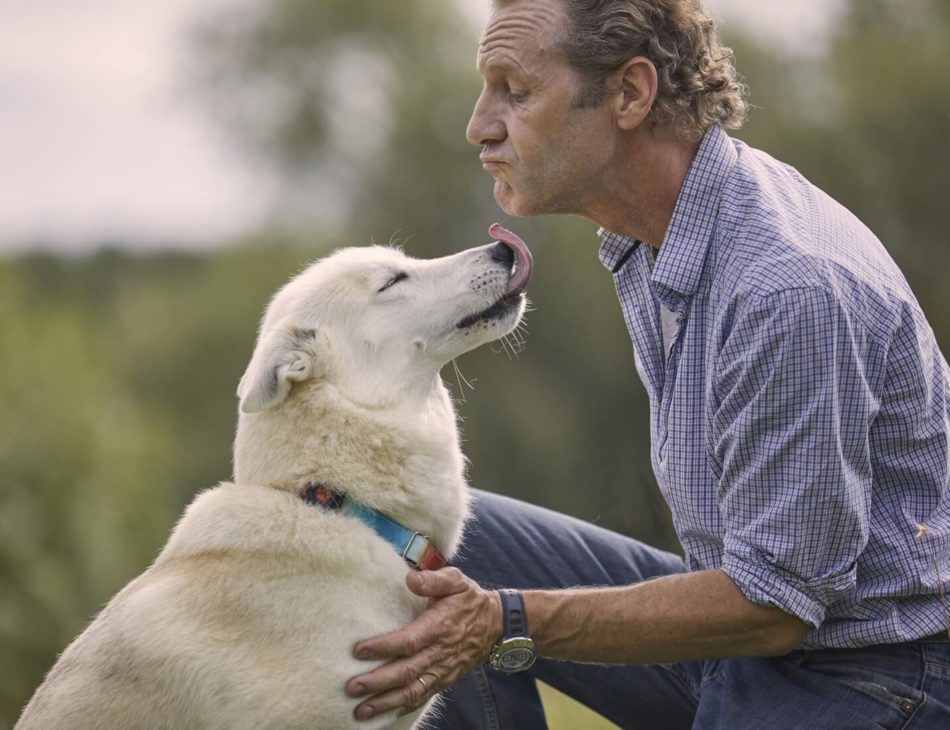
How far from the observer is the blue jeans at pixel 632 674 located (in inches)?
121

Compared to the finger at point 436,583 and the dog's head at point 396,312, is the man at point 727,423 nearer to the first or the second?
the finger at point 436,583

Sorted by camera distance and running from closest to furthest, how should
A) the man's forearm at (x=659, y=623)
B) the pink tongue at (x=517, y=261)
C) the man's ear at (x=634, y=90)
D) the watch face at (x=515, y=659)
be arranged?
1. the man's forearm at (x=659, y=623)
2. the watch face at (x=515, y=659)
3. the man's ear at (x=634, y=90)
4. the pink tongue at (x=517, y=261)

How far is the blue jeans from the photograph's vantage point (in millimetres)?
3086

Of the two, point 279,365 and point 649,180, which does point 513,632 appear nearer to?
point 279,365

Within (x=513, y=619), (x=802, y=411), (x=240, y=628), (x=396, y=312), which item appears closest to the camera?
(x=802, y=411)

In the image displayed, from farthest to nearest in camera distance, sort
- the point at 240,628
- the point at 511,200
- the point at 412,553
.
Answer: the point at 511,200
the point at 412,553
the point at 240,628

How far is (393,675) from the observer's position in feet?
9.74

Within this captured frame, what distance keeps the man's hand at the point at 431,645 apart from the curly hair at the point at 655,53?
4.54ft

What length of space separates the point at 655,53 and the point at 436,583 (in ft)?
5.23

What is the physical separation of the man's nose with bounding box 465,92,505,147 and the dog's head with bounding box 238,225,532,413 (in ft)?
0.85

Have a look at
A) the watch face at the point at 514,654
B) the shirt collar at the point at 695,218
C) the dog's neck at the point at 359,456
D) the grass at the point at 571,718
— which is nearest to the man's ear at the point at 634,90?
the shirt collar at the point at 695,218

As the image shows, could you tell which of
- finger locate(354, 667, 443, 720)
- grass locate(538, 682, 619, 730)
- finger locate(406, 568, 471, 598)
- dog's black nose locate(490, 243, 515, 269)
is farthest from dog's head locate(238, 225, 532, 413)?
grass locate(538, 682, 619, 730)

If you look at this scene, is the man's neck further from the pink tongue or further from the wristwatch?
the wristwatch

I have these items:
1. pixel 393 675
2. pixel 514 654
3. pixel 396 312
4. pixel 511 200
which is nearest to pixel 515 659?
pixel 514 654
